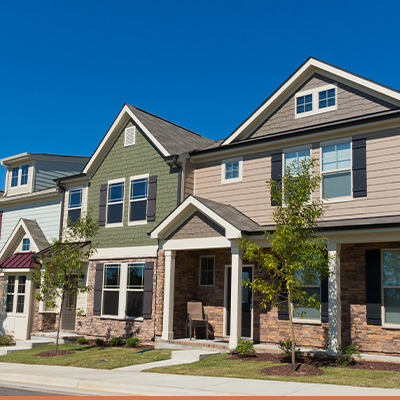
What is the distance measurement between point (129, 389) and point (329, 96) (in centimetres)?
1094

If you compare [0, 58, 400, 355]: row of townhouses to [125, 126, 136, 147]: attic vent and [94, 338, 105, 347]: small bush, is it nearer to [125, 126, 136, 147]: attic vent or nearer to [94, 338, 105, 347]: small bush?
[125, 126, 136, 147]: attic vent

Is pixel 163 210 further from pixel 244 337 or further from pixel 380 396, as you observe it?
pixel 380 396

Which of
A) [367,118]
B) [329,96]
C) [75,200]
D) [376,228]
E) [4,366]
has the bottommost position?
[4,366]

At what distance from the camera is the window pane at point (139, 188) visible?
1960 centimetres

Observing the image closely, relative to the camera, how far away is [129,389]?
10.7 metres

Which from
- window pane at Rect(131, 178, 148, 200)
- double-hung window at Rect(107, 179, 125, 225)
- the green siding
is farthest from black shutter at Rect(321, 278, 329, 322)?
double-hung window at Rect(107, 179, 125, 225)

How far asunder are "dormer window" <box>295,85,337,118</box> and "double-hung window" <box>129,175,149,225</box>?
6.17m

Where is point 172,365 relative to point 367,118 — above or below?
below

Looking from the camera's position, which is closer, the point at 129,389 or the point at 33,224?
the point at 129,389

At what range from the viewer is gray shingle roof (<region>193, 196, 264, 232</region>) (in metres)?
15.7

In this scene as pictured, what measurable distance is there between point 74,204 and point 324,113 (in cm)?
1128

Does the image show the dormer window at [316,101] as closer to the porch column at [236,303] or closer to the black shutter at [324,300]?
the porch column at [236,303]

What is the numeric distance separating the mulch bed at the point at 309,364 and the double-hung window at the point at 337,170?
15.1ft

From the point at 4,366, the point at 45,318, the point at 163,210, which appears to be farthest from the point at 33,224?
the point at 4,366
